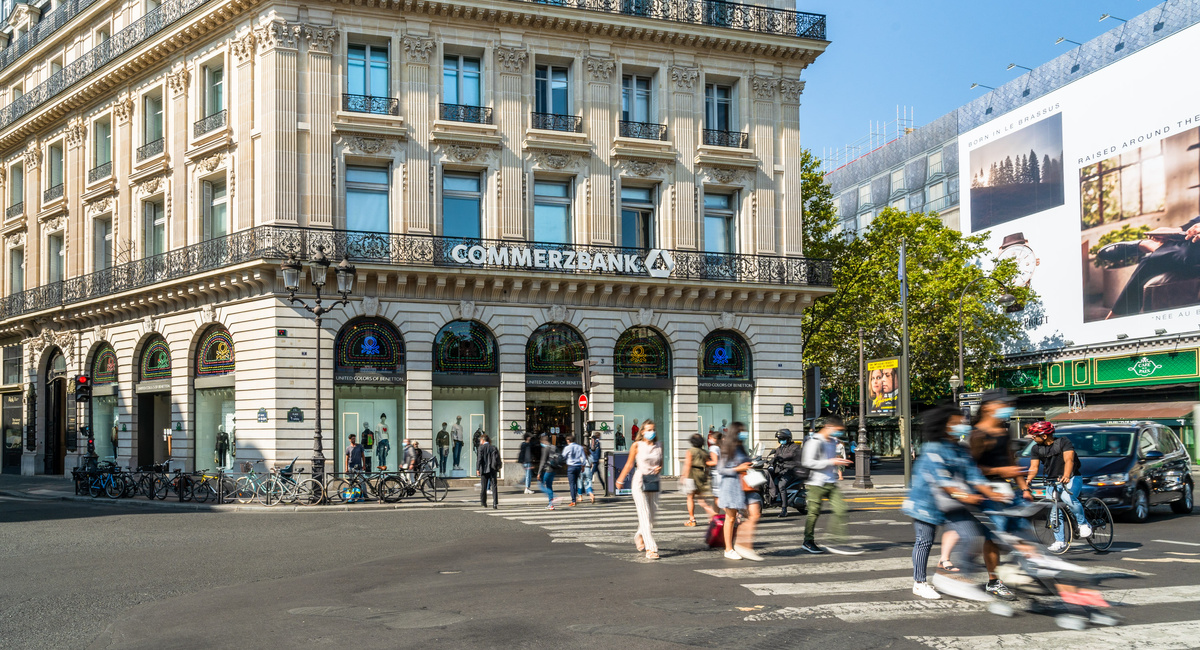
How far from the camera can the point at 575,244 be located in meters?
31.2

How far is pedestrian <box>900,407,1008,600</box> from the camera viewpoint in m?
9.02

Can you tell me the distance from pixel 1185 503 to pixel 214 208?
84.8ft

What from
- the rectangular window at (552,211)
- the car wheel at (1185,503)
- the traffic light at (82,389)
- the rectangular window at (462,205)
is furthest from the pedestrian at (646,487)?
the traffic light at (82,389)

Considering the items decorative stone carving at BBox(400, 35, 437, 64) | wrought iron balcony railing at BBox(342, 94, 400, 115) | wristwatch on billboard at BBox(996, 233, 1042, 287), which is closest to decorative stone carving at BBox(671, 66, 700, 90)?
decorative stone carving at BBox(400, 35, 437, 64)

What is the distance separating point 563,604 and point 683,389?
75.2 feet

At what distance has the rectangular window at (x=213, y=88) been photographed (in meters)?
31.2

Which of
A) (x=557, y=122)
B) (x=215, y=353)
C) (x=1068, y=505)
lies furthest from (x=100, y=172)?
(x=1068, y=505)

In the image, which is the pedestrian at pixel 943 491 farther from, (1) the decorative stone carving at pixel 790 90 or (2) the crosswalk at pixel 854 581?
(1) the decorative stone carving at pixel 790 90

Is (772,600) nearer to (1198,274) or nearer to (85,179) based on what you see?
(85,179)

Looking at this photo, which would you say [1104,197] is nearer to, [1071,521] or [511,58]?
[511,58]

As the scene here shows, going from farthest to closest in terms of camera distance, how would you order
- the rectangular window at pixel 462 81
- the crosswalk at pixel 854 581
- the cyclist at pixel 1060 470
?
the rectangular window at pixel 462 81 → the cyclist at pixel 1060 470 → the crosswalk at pixel 854 581

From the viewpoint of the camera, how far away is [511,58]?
3111 centimetres

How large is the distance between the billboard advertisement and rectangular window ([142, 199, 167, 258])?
40337mm

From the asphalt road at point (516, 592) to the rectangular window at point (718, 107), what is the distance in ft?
62.8
